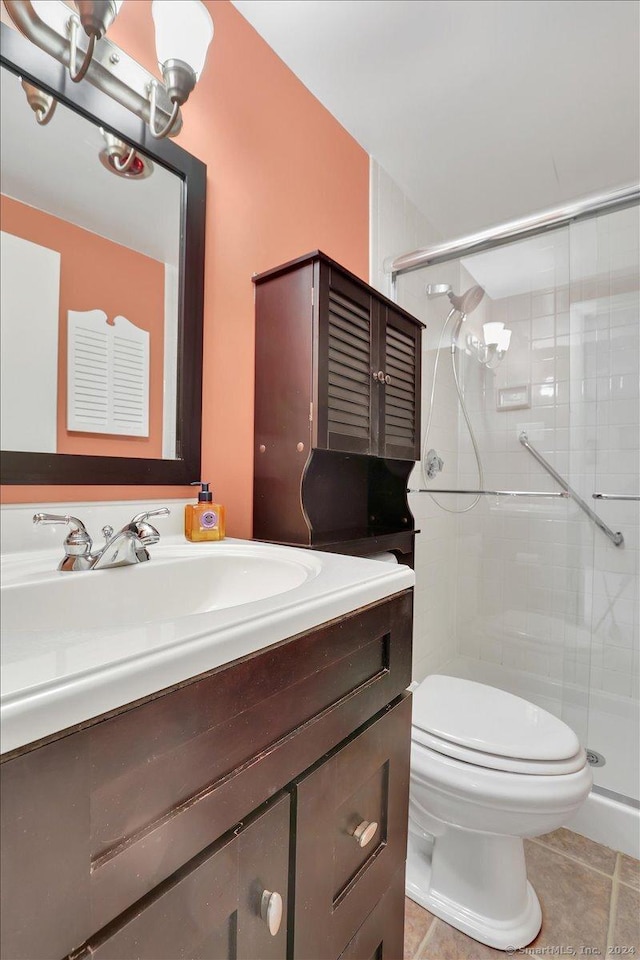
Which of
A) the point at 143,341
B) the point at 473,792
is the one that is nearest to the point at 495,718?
the point at 473,792

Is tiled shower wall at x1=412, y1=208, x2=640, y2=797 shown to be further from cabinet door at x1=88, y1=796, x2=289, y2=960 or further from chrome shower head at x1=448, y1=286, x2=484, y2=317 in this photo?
cabinet door at x1=88, y1=796, x2=289, y2=960

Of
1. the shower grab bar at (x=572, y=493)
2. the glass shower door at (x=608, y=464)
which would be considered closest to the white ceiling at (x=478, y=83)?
the glass shower door at (x=608, y=464)

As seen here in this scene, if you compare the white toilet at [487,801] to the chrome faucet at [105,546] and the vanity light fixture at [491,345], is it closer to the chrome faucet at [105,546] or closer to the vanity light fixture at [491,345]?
the chrome faucet at [105,546]

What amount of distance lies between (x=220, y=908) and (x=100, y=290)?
37.5 inches

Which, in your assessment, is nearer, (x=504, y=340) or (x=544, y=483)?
(x=544, y=483)

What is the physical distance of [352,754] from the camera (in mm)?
622

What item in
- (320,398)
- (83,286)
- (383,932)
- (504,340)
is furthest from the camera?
(504,340)

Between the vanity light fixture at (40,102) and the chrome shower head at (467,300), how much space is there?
152 cm

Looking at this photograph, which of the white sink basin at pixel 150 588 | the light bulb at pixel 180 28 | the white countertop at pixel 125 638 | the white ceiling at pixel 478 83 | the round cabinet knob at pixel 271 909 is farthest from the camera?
the white ceiling at pixel 478 83

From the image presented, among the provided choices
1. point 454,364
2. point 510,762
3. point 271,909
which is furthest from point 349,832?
point 454,364

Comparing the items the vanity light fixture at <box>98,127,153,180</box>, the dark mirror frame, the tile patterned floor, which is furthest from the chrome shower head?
the tile patterned floor

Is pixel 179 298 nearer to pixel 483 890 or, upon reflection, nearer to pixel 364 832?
pixel 364 832

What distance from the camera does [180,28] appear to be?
34.3 inches

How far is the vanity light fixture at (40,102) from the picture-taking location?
785mm
